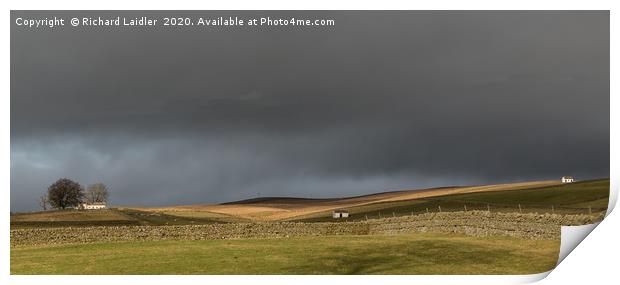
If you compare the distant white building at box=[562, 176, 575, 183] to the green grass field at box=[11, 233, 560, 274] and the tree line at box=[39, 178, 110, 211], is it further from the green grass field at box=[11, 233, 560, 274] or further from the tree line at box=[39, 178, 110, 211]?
the tree line at box=[39, 178, 110, 211]

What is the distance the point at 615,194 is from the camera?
82.8ft

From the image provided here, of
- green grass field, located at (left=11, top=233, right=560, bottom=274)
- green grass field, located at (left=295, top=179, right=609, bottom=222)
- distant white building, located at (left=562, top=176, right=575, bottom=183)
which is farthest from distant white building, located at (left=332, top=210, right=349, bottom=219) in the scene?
distant white building, located at (left=562, top=176, right=575, bottom=183)

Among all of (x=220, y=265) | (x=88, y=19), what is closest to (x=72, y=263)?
(x=220, y=265)

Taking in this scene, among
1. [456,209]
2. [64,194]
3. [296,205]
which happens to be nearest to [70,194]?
[64,194]

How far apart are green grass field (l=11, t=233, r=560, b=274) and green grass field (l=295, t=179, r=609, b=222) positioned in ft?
15.0

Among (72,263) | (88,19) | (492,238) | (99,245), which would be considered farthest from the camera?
(99,245)

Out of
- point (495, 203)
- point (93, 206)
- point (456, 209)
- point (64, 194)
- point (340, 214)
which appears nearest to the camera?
point (64, 194)

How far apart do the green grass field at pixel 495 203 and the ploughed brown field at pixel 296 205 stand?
547 millimetres

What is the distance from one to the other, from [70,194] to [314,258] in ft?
46.9

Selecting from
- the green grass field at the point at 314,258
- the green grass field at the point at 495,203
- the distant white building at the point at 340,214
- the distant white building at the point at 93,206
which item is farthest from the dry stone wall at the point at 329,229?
the distant white building at the point at 93,206

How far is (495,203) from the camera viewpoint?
131ft

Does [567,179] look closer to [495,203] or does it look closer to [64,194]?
[495,203]
